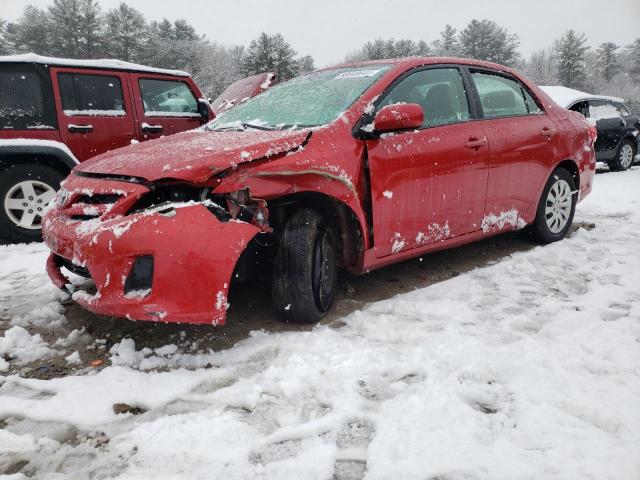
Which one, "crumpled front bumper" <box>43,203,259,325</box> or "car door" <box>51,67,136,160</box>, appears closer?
"crumpled front bumper" <box>43,203,259,325</box>

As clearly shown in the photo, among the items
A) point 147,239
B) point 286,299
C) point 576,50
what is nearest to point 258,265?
point 286,299

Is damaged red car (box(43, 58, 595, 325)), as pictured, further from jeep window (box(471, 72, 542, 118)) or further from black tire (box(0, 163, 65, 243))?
black tire (box(0, 163, 65, 243))

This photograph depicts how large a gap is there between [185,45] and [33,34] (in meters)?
11.8

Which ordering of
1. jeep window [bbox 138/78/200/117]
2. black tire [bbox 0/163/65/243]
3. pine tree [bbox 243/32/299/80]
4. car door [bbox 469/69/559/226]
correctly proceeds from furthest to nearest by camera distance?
pine tree [bbox 243/32/299/80] → jeep window [bbox 138/78/200/117] → black tire [bbox 0/163/65/243] → car door [bbox 469/69/559/226]

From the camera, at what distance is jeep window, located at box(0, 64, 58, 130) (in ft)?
15.4

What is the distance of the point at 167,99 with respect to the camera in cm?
565

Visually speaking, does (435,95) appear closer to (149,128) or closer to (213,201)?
(213,201)

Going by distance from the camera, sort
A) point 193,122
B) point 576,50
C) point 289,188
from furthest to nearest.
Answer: point 576,50, point 193,122, point 289,188

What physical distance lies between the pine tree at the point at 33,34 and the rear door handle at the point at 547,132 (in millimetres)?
42405

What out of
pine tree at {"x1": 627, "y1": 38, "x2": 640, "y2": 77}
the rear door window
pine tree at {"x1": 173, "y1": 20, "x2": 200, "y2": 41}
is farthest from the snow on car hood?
pine tree at {"x1": 627, "y1": 38, "x2": 640, "y2": 77}

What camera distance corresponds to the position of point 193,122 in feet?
19.0

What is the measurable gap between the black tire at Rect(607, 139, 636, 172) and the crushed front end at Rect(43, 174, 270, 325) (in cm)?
1065

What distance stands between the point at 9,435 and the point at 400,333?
1762 mm

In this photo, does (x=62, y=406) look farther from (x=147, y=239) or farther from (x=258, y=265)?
(x=258, y=265)
